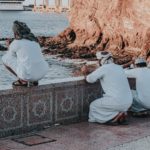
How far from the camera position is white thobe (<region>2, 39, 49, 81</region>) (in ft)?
22.2

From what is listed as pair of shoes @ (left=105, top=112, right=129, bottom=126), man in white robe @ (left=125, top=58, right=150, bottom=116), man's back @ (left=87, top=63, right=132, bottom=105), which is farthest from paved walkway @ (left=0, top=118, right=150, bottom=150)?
man in white robe @ (left=125, top=58, right=150, bottom=116)

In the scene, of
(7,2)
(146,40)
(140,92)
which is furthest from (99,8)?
(7,2)

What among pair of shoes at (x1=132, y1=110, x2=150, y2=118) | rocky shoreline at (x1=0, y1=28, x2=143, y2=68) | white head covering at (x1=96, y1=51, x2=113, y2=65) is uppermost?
white head covering at (x1=96, y1=51, x2=113, y2=65)

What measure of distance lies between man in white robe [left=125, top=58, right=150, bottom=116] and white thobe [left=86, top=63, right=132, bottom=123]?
59 cm

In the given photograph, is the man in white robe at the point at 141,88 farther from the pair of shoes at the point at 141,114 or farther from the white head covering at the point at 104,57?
the white head covering at the point at 104,57

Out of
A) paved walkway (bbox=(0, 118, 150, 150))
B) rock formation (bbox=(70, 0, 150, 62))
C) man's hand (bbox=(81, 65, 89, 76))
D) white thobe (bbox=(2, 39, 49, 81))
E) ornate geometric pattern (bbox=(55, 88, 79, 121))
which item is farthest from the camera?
rock formation (bbox=(70, 0, 150, 62))

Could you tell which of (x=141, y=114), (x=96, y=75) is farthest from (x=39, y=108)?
(x=141, y=114)

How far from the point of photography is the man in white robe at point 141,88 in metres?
8.00

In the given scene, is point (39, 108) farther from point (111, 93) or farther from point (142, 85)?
point (142, 85)

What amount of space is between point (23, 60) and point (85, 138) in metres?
1.27

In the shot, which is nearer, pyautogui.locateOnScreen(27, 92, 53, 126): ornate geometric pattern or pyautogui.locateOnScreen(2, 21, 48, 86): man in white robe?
pyautogui.locateOnScreen(2, 21, 48, 86): man in white robe

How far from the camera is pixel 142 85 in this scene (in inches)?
316

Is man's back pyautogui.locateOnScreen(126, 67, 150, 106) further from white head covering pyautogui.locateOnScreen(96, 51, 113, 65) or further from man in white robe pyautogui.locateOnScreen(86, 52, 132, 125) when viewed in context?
white head covering pyautogui.locateOnScreen(96, 51, 113, 65)

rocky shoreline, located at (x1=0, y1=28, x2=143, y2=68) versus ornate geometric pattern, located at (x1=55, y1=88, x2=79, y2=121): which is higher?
ornate geometric pattern, located at (x1=55, y1=88, x2=79, y2=121)
